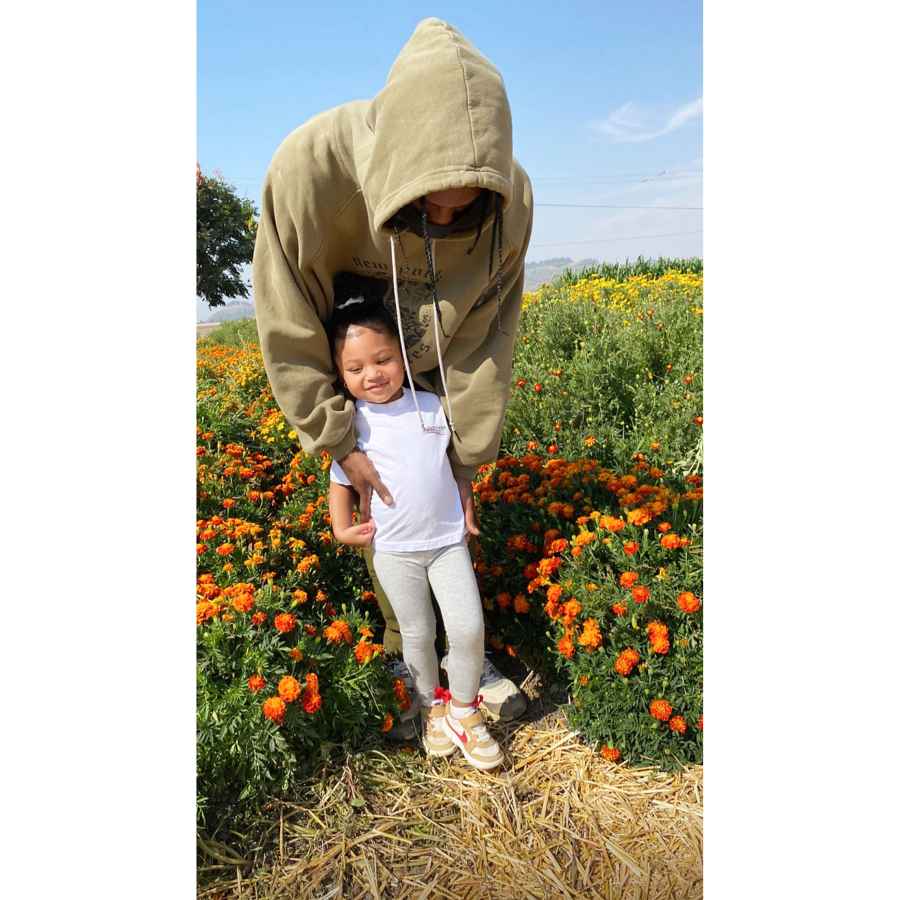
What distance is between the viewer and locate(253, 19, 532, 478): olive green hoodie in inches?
47.3

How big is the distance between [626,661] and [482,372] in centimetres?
83

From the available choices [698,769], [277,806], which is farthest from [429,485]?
[698,769]

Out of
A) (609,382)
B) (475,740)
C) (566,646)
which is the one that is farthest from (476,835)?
(609,382)

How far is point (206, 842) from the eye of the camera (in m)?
1.46

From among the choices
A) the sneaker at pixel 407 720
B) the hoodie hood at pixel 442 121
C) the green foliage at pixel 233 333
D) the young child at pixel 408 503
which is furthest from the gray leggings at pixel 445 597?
the green foliage at pixel 233 333

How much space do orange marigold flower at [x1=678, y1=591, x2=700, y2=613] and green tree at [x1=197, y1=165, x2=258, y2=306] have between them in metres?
8.94

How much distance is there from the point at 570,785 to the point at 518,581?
0.63 meters

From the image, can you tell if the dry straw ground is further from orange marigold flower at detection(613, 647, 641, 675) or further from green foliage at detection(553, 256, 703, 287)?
green foliage at detection(553, 256, 703, 287)

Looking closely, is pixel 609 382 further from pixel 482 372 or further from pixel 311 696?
pixel 311 696

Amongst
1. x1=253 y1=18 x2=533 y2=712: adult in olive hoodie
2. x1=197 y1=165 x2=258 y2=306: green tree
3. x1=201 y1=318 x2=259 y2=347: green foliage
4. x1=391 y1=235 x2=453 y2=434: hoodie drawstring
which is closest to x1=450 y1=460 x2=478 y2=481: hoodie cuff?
x1=253 y1=18 x2=533 y2=712: adult in olive hoodie

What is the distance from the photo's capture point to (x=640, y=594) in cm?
175
